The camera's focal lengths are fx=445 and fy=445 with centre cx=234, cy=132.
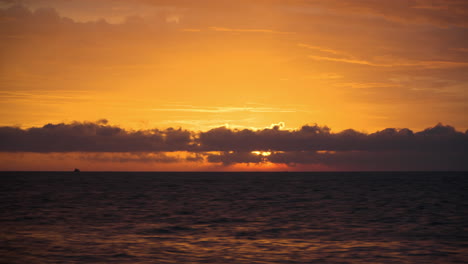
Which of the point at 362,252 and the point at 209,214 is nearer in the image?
the point at 362,252

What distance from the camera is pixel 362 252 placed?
29031 millimetres

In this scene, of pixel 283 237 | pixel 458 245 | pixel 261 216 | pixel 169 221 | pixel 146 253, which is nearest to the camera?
pixel 146 253

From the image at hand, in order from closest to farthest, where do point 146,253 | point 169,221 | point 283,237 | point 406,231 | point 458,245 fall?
point 146,253, point 458,245, point 283,237, point 406,231, point 169,221

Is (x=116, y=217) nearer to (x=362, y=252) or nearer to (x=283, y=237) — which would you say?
(x=283, y=237)

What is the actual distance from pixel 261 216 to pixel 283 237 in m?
16.4

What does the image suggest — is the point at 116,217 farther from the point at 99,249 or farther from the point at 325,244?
the point at 325,244

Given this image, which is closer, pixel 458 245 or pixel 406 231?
pixel 458 245

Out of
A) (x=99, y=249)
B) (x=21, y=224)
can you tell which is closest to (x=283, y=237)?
(x=99, y=249)

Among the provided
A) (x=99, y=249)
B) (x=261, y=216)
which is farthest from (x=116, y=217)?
(x=99, y=249)

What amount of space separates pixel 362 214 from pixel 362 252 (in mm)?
25747

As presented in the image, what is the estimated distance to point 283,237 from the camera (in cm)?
3538

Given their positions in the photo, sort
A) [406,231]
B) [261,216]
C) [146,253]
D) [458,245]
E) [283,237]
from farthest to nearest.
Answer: [261,216] → [406,231] → [283,237] → [458,245] → [146,253]

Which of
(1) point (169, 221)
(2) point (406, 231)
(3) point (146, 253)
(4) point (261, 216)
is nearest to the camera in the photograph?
(3) point (146, 253)

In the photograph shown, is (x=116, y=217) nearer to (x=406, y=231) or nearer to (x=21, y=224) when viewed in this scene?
(x=21, y=224)
